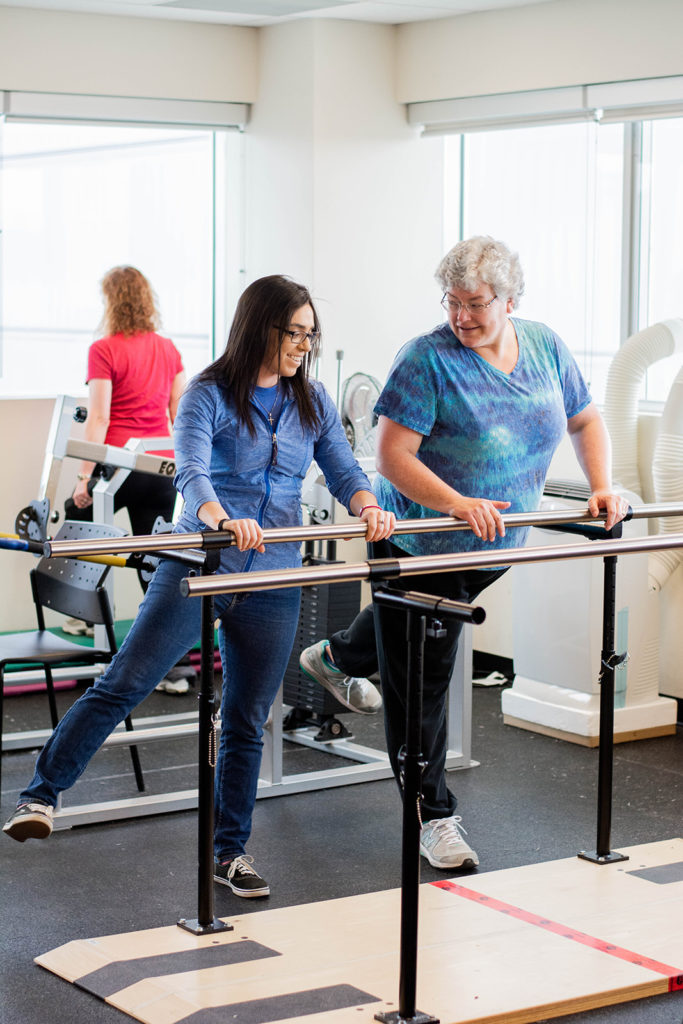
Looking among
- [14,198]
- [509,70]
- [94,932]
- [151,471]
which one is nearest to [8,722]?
[151,471]

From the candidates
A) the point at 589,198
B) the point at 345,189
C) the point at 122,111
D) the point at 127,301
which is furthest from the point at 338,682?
the point at 122,111

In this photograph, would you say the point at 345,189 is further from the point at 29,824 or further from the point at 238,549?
the point at 29,824

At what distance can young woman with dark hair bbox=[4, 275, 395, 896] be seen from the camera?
3311mm

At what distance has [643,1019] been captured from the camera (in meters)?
2.86

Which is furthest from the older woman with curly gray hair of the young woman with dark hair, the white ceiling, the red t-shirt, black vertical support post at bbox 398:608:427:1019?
the white ceiling

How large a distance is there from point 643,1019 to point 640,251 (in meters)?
3.27

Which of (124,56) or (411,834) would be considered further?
(124,56)

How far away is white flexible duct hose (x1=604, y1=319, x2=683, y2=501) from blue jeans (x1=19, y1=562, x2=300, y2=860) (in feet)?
6.79

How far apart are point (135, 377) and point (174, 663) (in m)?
2.18

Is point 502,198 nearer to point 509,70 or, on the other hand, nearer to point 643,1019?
point 509,70

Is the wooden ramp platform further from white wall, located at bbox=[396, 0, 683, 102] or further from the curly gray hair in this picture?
white wall, located at bbox=[396, 0, 683, 102]

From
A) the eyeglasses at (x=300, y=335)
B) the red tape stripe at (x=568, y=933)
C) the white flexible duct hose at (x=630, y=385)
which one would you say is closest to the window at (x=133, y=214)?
the white flexible duct hose at (x=630, y=385)

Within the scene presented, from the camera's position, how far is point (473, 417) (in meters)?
3.36

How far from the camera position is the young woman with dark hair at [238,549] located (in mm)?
3311
